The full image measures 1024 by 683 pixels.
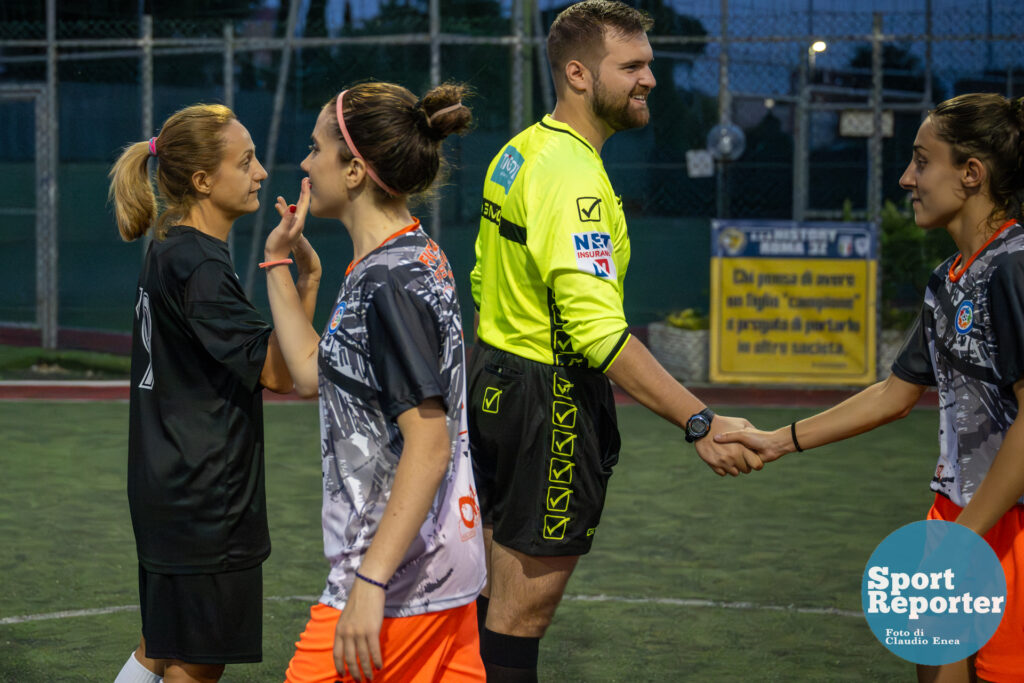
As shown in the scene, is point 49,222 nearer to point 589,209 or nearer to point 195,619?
point 195,619

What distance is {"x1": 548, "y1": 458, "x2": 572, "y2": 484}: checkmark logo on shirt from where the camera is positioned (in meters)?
3.68

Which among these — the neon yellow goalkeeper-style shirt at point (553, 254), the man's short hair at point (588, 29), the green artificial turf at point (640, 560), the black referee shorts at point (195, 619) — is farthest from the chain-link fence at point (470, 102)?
the black referee shorts at point (195, 619)

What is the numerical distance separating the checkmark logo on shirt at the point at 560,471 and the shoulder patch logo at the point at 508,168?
772mm

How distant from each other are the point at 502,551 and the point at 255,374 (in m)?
0.91

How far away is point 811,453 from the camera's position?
31.1ft

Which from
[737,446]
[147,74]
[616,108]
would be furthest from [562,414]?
[147,74]

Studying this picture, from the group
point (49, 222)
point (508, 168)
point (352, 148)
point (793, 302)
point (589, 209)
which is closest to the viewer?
point (352, 148)

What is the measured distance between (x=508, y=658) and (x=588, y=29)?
70.8 inches

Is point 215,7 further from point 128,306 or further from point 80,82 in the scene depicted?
point 128,306

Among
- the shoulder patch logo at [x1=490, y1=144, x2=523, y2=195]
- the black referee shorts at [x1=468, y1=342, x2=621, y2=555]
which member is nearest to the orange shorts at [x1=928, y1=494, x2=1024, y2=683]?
the black referee shorts at [x1=468, y1=342, x2=621, y2=555]

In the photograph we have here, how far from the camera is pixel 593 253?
353 centimetres

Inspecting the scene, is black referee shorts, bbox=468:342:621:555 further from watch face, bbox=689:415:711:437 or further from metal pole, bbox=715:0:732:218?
metal pole, bbox=715:0:732:218

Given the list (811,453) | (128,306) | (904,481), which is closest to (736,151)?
(811,453)

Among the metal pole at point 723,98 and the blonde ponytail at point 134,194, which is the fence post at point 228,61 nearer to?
the metal pole at point 723,98
